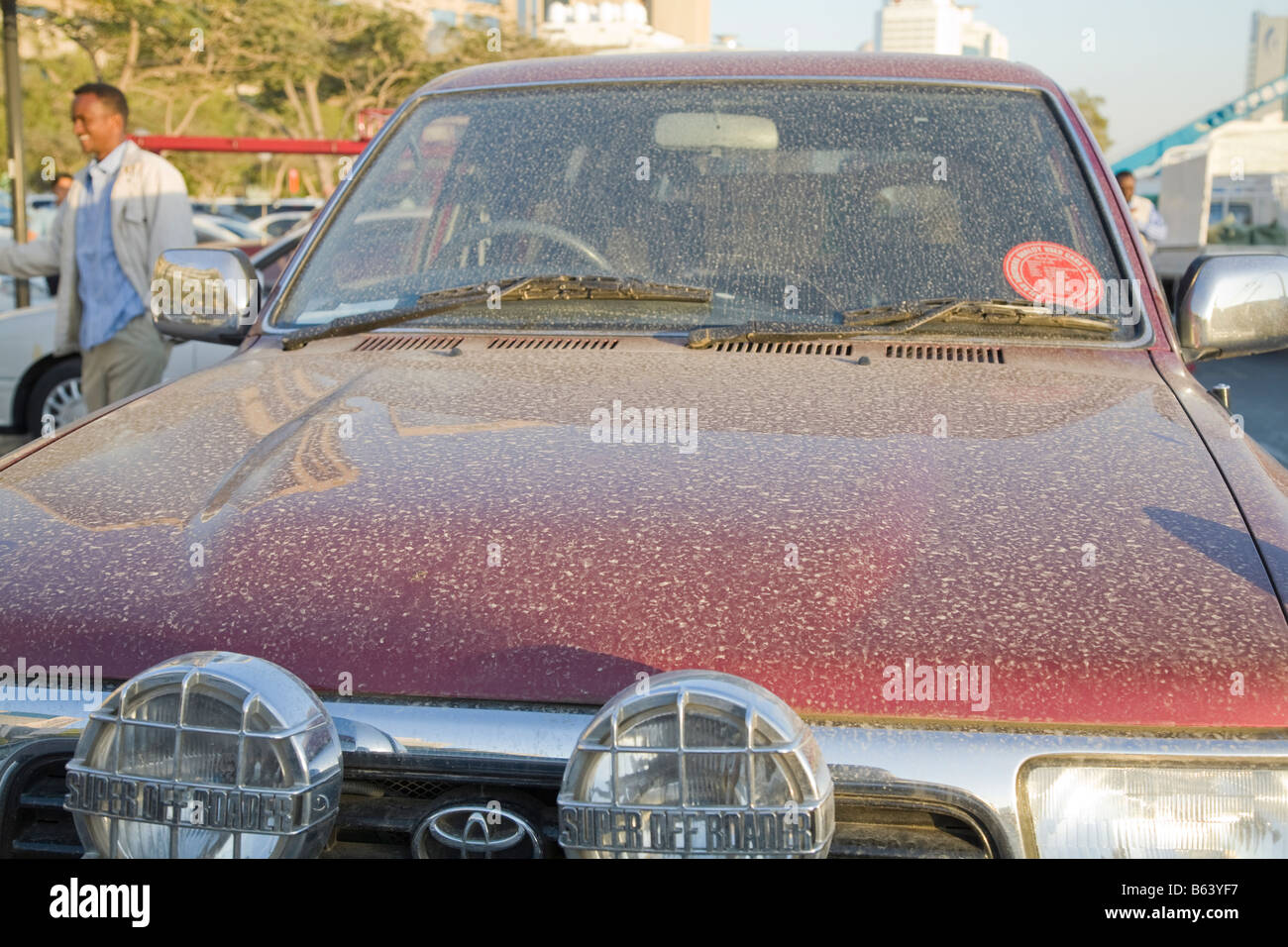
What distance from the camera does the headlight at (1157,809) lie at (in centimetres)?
136

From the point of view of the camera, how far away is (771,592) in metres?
1.48

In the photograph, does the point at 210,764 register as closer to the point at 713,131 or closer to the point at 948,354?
the point at 948,354

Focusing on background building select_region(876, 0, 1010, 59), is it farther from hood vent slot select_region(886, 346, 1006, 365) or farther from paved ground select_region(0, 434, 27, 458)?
hood vent slot select_region(886, 346, 1006, 365)

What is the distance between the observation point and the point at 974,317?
2414 mm

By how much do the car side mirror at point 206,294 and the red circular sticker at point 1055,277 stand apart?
1.50m

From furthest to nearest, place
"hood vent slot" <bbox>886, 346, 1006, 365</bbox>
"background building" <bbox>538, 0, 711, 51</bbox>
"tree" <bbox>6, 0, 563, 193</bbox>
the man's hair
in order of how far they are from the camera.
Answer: "background building" <bbox>538, 0, 711, 51</bbox>, "tree" <bbox>6, 0, 563, 193</bbox>, the man's hair, "hood vent slot" <bbox>886, 346, 1006, 365</bbox>

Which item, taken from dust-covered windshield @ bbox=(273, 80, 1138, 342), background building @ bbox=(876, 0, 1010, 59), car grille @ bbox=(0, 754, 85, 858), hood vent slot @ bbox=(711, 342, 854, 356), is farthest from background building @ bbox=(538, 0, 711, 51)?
car grille @ bbox=(0, 754, 85, 858)

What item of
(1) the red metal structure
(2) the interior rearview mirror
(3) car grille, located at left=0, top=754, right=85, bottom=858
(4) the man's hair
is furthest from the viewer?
(1) the red metal structure

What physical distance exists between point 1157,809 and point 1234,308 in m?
1.37

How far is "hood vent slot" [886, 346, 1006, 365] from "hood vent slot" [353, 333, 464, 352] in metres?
0.79

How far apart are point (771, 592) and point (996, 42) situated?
78673 mm

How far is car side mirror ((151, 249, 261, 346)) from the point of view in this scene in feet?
9.16

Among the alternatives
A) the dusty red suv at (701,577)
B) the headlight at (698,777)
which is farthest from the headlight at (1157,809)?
the headlight at (698,777)
